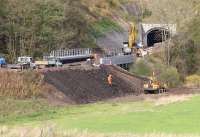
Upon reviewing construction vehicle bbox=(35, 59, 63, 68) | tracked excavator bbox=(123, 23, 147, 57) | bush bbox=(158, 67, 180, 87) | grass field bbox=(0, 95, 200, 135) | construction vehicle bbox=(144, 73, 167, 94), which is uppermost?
tracked excavator bbox=(123, 23, 147, 57)

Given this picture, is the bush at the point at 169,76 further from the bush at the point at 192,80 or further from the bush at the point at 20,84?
the bush at the point at 20,84

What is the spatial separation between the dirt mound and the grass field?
17.0ft

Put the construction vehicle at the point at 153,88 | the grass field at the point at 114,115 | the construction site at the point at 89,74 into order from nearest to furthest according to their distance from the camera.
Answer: the grass field at the point at 114,115 < the construction site at the point at 89,74 < the construction vehicle at the point at 153,88

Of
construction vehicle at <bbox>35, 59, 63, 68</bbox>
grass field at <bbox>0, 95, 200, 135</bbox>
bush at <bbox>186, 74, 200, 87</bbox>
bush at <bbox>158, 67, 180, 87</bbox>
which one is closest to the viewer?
grass field at <bbox>0, 95, 200, 135</bbox>

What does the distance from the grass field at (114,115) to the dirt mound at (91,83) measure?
5179 millimetres

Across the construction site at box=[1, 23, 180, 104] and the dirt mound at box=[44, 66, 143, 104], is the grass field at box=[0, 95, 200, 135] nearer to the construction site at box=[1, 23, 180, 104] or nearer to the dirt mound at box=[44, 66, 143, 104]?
the dirt mound at box=[44, 66, 143, 104]

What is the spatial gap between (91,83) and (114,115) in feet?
72.2

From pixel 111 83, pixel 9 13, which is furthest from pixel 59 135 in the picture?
pixel 9 13

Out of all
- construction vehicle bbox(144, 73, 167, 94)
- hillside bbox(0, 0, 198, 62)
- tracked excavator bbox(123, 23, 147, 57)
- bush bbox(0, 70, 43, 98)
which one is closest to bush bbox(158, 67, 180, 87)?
tracked excavator bbox(123, 23, 147, 57)

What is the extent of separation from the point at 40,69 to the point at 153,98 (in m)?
11.8

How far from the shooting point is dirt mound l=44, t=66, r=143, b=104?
203 feet

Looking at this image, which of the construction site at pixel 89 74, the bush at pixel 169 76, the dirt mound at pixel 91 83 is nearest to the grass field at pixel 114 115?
the dirt mound at pixel 91 83

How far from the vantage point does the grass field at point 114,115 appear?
36406 mm

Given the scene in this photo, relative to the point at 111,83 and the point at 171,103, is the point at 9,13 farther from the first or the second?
the point at 171,103
